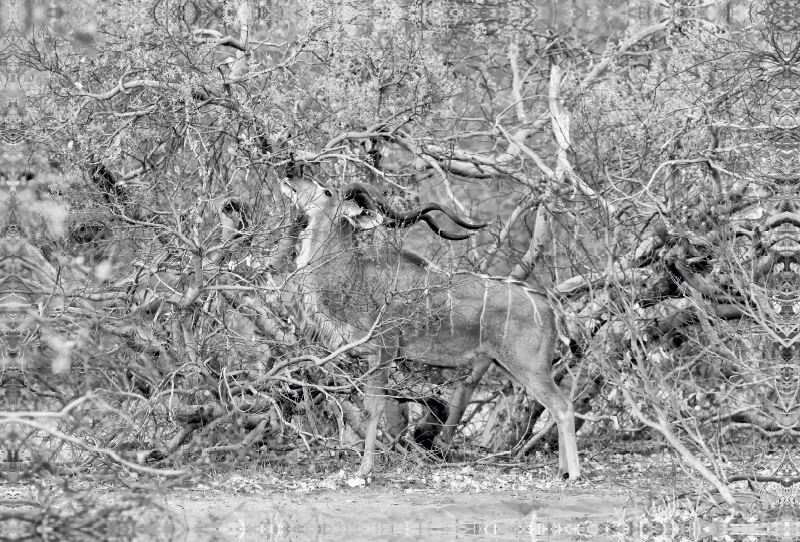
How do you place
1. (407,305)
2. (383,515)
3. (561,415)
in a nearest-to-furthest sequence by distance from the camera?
1. (383,515)
2. (407,305)
3. (561,415)

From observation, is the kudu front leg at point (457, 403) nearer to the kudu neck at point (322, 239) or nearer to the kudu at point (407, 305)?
the kudu at point (407, 305)

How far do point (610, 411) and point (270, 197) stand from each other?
492 cm

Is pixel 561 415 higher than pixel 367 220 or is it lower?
lower

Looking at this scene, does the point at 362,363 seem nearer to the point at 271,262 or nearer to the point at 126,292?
the point at 271,262

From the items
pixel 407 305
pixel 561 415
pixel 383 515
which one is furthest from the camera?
pixel 561 415

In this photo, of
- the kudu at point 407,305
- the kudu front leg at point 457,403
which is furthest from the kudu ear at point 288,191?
the kudu front leg at point 457,403

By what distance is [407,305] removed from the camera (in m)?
11.4

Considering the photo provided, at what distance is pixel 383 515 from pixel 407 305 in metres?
2.69

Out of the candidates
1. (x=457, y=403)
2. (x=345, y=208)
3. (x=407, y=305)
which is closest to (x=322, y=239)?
(x=345, y=208)

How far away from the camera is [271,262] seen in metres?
12.0

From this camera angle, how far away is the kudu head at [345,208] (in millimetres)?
11641

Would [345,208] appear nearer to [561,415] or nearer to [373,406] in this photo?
[373,406]

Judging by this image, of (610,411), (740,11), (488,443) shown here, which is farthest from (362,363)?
(740,11)

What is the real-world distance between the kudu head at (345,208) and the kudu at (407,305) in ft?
0.03
